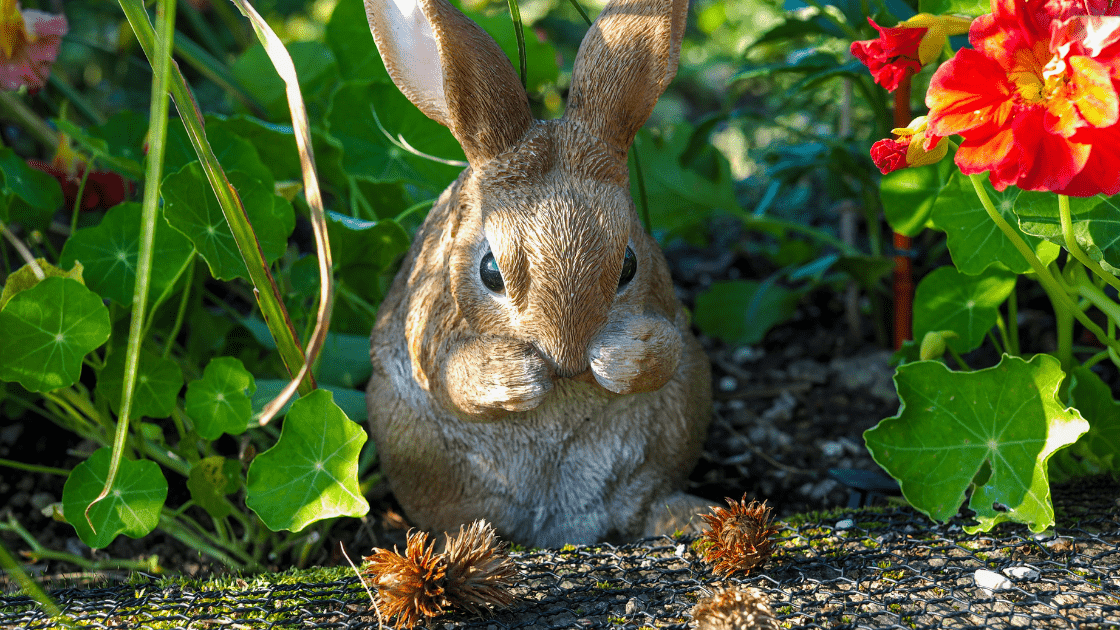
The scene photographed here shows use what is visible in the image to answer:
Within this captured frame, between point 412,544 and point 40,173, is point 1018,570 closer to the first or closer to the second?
point 412,544

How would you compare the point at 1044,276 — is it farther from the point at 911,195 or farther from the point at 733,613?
the point at 733,613

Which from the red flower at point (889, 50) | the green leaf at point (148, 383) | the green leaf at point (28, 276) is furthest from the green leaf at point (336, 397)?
the red flower at point (889, 50)

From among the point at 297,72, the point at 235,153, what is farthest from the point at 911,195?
the point at 297,72

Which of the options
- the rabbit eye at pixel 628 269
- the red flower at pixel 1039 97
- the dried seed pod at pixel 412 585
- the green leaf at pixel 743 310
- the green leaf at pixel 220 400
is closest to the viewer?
the red flower at pixel 1039 97

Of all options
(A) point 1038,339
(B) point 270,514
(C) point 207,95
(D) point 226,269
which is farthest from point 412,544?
(C) point 207,95

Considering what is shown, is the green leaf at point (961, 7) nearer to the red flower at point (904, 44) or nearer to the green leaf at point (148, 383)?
the red flower at point (904, 44)

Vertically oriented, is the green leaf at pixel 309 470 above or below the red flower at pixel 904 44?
below

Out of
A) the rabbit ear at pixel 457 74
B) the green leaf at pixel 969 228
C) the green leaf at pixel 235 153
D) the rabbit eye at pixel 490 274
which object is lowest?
the rabbit eye at pixel 490 274
